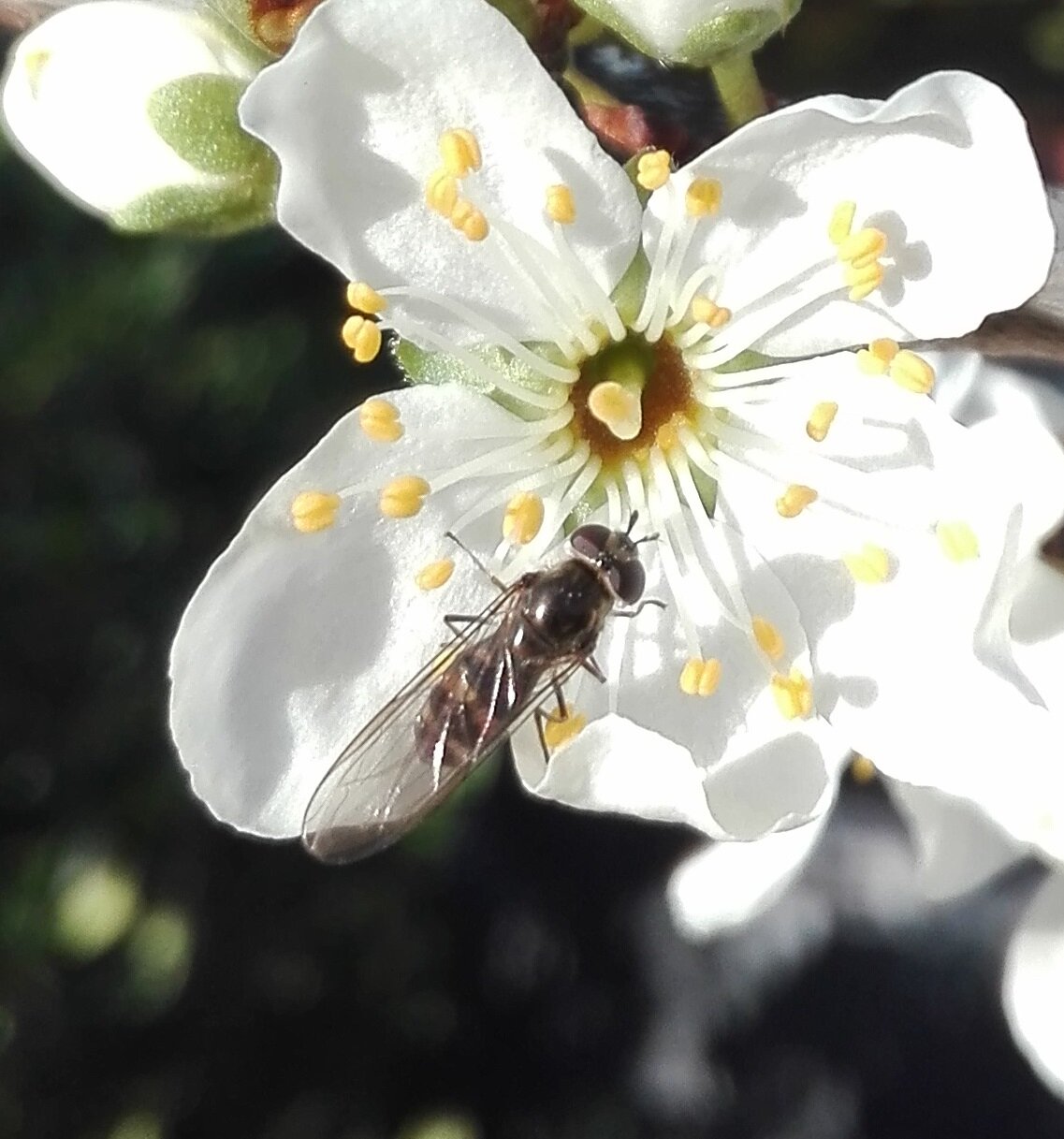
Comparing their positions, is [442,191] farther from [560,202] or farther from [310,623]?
[310,623]

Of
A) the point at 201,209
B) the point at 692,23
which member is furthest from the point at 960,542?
the point at 201,209

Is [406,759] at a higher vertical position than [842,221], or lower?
lower

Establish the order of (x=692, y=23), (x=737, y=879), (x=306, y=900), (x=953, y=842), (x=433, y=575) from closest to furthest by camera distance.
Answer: (x=692, y=23) < (x=433, y=575) < (x=953, y=842) < (x=737, y=879) < (x=306, y=900)

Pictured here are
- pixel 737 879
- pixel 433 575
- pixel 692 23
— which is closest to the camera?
pixel 692 23

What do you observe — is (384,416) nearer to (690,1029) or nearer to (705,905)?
(705,905)

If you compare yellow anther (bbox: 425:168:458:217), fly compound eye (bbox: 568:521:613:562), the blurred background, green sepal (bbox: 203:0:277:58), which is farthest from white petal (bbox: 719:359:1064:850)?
the blurred background

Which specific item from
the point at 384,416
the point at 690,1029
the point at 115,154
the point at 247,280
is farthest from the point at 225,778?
the point at 690,1029

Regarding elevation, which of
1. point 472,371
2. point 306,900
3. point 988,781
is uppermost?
point 472,371
